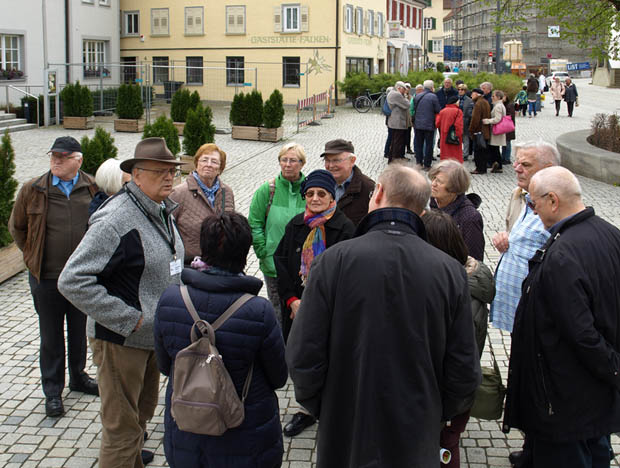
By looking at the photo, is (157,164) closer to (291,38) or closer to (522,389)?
(522,389)

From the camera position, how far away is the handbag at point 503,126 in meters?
15.1

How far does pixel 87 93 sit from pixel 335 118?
9948 millimetres

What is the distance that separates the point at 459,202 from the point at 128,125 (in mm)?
19639

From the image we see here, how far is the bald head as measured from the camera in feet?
9.72

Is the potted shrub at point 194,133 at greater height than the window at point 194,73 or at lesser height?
lesser

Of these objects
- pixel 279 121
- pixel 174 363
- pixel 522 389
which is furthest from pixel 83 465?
pixel 279 121

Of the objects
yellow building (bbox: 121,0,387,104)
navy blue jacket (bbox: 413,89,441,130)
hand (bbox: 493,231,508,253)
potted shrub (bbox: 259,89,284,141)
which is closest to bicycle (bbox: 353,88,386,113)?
yellow building (bbox: 121,0,387,104)

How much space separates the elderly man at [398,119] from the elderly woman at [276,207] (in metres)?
10.6

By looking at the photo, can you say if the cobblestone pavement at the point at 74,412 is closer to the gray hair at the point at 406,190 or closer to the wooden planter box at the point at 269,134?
the gray hair at the point at 406,190

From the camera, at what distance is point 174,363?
3158mm

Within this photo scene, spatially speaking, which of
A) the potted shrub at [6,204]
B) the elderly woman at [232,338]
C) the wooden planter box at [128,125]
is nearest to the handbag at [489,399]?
the elderly woman at [232,338]

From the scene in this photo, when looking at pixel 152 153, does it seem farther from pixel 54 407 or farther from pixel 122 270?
pixel 54 407

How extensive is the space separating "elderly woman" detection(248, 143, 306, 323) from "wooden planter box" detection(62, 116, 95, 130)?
19.2 metres

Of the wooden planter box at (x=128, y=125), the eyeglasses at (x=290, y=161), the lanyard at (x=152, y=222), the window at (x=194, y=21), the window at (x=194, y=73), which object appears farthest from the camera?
the window at (x=194, y=21)
